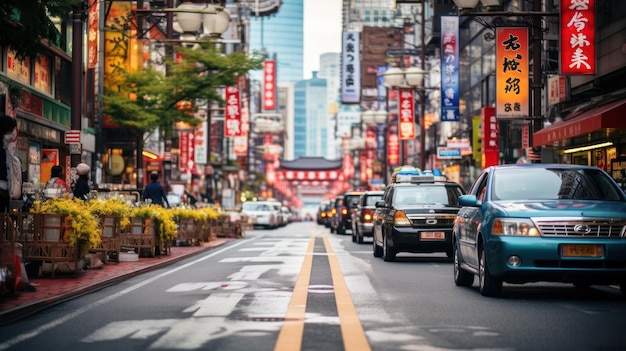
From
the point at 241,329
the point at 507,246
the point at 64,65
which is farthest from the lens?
the point at 64,65

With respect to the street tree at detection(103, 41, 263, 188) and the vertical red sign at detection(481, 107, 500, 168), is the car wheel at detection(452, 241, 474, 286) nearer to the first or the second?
the street tree at detection(103, 41, 263, 188)

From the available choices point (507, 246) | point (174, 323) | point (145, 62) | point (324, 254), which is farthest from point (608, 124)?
point (145, 62)

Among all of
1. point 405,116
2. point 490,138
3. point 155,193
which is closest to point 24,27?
point 155,193

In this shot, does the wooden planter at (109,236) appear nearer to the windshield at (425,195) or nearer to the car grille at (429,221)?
the car grille at (429,221)

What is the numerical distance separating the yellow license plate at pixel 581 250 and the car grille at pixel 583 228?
0.47ft

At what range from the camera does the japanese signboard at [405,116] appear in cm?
6237

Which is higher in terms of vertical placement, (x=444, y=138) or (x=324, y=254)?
(x=444, y=138)

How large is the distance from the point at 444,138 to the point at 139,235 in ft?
166

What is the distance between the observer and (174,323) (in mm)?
10266

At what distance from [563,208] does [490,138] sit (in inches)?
1300

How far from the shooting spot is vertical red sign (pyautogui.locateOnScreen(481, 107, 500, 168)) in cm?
4544

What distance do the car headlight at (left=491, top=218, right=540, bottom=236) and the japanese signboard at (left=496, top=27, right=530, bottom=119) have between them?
1767 centimetres

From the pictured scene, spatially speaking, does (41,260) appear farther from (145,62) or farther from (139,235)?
(145,62)

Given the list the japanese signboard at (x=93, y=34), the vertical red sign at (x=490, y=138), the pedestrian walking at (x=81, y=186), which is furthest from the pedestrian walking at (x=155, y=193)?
the vertical red sign at (x=490, y=138)
